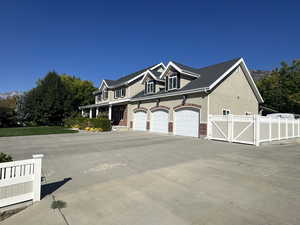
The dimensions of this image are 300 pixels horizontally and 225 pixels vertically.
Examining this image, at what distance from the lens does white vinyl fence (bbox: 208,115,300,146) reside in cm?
1090

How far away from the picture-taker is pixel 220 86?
1445 centimetres

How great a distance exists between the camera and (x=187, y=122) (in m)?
15.1

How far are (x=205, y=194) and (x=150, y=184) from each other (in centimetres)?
132

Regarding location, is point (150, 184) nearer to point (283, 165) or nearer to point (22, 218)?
point (22, 218)

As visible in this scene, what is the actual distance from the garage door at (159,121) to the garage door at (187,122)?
139cm

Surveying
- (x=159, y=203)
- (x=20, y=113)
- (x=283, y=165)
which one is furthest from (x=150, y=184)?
(x=20, y=113)

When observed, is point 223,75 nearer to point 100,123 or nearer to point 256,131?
point 256,131

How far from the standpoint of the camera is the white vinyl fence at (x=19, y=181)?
3205 mm

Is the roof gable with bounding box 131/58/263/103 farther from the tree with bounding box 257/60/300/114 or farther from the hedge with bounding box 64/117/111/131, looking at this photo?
the hedge with bounding box 64/117/111/131

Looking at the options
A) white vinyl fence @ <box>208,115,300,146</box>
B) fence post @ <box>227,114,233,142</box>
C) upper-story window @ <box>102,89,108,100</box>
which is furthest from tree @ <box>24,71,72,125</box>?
fence post @ <box>227,114,233,142</box>

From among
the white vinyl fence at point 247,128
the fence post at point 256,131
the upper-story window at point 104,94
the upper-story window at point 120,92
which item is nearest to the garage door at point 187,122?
the white vinyl fence at point 247,128

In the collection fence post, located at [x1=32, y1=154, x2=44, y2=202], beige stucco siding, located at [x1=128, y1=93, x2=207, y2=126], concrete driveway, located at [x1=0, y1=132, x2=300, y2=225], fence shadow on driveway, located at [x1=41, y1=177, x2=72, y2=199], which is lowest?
fence shadow on driveway, located at [x1=41, y1=177, x2=72, y2=199]

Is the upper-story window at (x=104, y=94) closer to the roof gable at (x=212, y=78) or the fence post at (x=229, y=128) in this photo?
the roof gable at (x=212, y=78)

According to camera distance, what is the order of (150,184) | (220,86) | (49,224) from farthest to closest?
(220,86), (150,184), (49,224)
